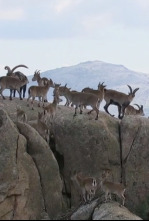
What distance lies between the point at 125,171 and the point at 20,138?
534 cm

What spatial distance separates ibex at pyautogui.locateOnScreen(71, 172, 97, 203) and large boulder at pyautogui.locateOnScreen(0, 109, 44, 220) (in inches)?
63.0

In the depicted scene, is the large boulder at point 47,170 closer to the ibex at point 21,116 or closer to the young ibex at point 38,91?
the ibex at point 21,116

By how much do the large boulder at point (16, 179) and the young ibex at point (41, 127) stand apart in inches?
56.4

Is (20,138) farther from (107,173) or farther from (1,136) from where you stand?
(107,173)

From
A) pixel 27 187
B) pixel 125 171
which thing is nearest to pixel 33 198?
pixel 27 187

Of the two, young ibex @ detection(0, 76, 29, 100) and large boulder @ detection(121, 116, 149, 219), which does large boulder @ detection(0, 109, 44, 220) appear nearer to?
young ibex @ detection(0, 76, 29, 100)

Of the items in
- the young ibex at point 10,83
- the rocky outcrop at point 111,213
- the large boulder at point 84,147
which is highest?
the young ibex at point 10,83

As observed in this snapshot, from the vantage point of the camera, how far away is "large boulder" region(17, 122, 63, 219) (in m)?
25.3

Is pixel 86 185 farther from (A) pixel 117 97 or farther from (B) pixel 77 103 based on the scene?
(A) pixel 117 97

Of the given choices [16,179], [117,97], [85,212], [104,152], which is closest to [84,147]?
[104,152]

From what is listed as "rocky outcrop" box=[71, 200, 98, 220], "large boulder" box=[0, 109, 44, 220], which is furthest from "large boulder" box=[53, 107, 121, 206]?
"rocky outcrop" box=[71, 200, 98, 220]

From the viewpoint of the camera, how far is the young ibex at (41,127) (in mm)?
26578

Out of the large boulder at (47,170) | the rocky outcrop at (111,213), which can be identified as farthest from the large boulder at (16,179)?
the rocky outcrop at (111,213)

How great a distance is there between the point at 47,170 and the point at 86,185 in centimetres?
198
